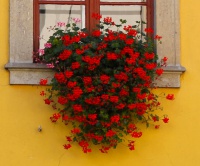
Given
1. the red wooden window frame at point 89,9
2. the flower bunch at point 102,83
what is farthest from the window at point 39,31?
the flower bunch at point 102,83

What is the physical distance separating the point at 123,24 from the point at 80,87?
1.04 metres

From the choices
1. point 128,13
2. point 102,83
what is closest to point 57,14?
point 128,13

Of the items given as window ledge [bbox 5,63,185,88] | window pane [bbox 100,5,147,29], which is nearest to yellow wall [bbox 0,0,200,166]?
window ledge [bbox 5,63,185,88]

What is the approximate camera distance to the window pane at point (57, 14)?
347 inches

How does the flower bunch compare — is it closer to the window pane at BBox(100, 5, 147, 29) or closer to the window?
the window

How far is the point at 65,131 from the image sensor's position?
843 cm

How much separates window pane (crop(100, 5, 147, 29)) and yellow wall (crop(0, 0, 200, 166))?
66 cm

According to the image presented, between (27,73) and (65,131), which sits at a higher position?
(27,73)

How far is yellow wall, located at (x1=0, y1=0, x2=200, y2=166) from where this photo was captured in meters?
8.34

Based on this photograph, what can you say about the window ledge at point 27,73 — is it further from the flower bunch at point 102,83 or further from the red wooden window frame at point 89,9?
the red wooden window frame at point 89,9

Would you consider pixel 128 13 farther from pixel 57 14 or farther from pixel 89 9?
pixel 57 14

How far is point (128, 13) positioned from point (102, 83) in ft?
3.94

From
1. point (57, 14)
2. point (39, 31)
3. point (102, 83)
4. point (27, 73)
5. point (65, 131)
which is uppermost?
point (57, 14)

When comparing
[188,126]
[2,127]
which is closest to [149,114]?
[188,126]
